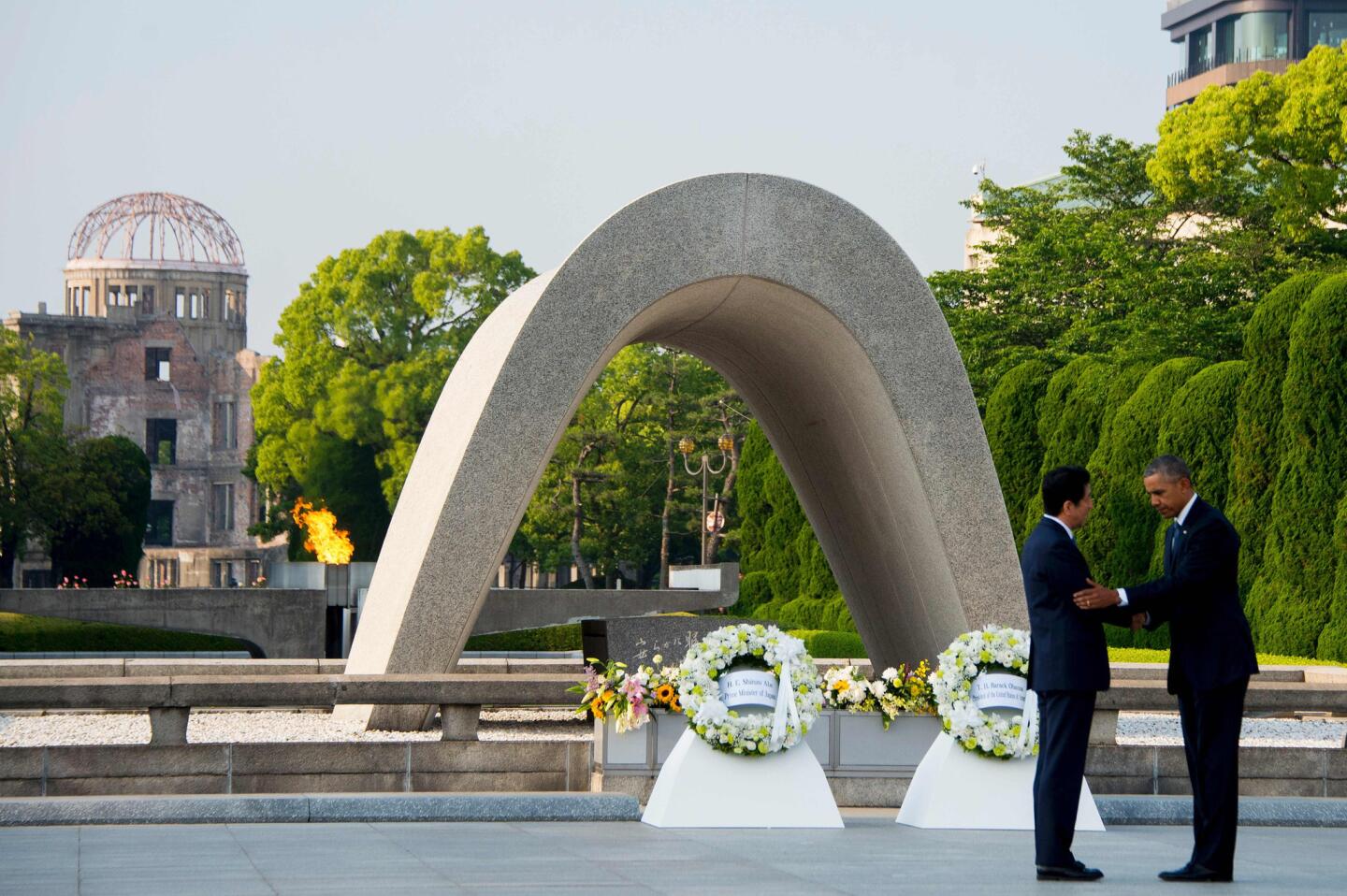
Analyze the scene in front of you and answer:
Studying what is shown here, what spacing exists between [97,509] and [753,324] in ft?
141

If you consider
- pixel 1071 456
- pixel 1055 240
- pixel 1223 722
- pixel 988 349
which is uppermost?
pixel 1055 240

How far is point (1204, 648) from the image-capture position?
303 inches

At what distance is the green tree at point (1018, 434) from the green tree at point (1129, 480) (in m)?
1.99

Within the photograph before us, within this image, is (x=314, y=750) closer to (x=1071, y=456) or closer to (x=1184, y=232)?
(x=1071, y=456)

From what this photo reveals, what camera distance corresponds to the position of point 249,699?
36.3 ft

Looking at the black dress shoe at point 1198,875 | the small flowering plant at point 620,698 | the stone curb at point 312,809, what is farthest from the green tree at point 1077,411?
the black dress shoe at point 1198,875

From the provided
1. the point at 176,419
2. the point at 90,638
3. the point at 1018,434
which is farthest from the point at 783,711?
the point at 176,419

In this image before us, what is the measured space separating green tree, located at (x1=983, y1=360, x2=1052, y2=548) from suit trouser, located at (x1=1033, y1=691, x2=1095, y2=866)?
22.8 m

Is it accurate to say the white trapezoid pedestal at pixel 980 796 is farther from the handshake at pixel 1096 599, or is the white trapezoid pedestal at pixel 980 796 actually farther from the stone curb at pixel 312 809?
the handshake at pixel 1096 599

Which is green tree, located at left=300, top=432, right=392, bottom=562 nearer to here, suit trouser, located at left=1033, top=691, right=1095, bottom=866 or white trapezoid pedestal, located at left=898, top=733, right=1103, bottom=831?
white trapezoid pedestal, located at left=898, top=733, right=1103, bottom=831

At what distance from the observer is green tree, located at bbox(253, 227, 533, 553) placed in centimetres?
5544

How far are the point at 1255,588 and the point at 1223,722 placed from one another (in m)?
17.8

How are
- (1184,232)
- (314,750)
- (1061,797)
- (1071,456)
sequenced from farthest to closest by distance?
1. (1184,232)
2. (1071,456)
3. (314,750)
4. (1061,797)

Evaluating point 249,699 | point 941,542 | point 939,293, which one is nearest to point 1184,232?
point 939,293
